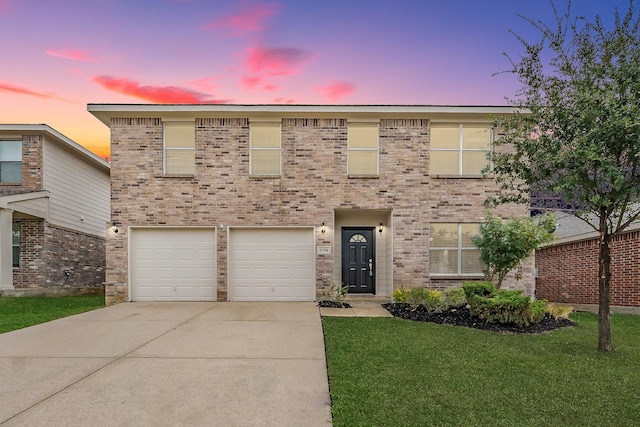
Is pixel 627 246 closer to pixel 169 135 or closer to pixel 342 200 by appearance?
pixel 342 200

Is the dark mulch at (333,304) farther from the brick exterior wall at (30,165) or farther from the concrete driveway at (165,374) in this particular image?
the brick exterior wall at (30,165)

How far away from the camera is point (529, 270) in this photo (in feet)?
35.7

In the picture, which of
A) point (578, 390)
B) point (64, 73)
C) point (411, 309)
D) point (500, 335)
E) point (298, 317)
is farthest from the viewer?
point (64, 73)

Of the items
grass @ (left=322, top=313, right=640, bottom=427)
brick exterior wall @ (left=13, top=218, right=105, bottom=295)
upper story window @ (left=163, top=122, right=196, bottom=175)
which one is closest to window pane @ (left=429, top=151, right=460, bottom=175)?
grass @ (left=322, top=313, right=640, bottom=427)

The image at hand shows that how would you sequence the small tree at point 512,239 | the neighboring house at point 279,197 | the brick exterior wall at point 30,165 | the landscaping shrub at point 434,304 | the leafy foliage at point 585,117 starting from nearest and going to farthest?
the leafy foliage at point 585,117, the small tree at point 512,239, the landscaping shrub at point 434,304, the neighboring house at point 279,197, the brick exterior wall at point 30,165

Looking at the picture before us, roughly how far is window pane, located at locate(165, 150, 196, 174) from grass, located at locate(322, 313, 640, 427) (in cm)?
705

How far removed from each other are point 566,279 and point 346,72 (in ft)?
34.7

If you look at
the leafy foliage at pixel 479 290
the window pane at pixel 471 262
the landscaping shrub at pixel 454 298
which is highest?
the window pane at pixel 471 262

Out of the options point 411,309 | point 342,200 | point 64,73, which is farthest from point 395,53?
point 64,73

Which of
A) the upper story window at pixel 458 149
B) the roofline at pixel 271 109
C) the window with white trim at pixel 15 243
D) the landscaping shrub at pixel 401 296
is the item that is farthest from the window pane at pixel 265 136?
the window with white trim at pixel 15 243

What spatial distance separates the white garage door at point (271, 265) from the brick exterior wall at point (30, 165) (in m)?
9.02

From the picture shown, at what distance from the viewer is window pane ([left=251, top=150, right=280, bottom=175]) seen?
10961 mm

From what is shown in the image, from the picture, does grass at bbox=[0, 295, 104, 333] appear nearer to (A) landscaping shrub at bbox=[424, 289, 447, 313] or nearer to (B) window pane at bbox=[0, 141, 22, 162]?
(B) window pane at bbox=[0, 141, 22, 162]

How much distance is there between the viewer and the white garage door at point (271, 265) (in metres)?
10.9
